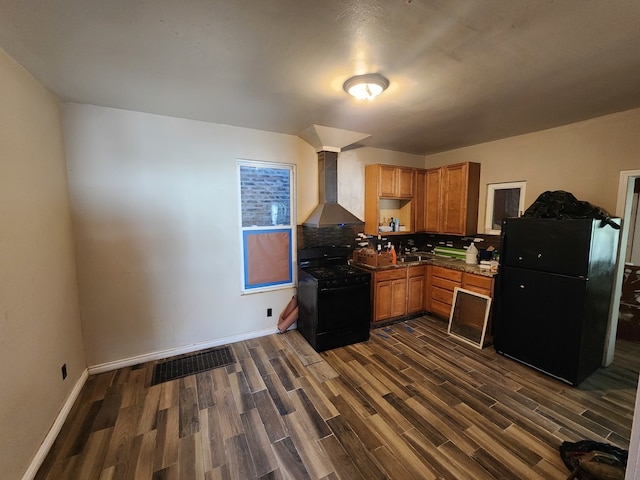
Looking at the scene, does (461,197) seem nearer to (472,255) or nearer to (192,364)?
(472,255)

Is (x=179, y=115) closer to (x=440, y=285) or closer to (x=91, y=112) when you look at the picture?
(x=91, y=112)

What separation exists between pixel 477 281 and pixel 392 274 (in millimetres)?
1084

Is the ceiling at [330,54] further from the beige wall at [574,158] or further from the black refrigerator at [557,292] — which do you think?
the black refrigerator at [557,292]

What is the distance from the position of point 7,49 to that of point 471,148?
4.98 meters

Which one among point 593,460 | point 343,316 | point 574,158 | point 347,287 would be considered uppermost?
point 574,158

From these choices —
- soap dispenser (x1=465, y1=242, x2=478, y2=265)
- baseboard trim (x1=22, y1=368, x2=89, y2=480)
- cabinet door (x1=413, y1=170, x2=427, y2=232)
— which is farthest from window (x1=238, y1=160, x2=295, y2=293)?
soap dispenser (x1=465, y1=242, x2=478, y2=265)

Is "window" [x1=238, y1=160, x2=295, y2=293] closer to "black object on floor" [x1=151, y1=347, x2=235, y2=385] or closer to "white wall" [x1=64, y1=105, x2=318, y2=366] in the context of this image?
"white wall" [x1=64, y1=105, x2=318, y2=366]

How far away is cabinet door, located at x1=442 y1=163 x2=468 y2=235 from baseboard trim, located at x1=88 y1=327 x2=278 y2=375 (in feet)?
10.2

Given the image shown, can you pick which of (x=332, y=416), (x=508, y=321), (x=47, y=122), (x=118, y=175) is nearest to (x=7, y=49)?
(x=47, y=122)

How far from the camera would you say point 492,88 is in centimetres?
214

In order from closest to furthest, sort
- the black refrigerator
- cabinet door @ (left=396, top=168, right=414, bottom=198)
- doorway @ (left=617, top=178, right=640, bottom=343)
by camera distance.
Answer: the black refrigerator, doorway @ (left=617, top=178, right=640, bottom=343), cabinet door @ (left=396, top=168, right=414, bottom=198)

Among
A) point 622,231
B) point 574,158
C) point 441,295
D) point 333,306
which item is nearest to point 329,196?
point 333,306

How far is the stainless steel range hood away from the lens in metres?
3.54

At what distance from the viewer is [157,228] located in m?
2.84
